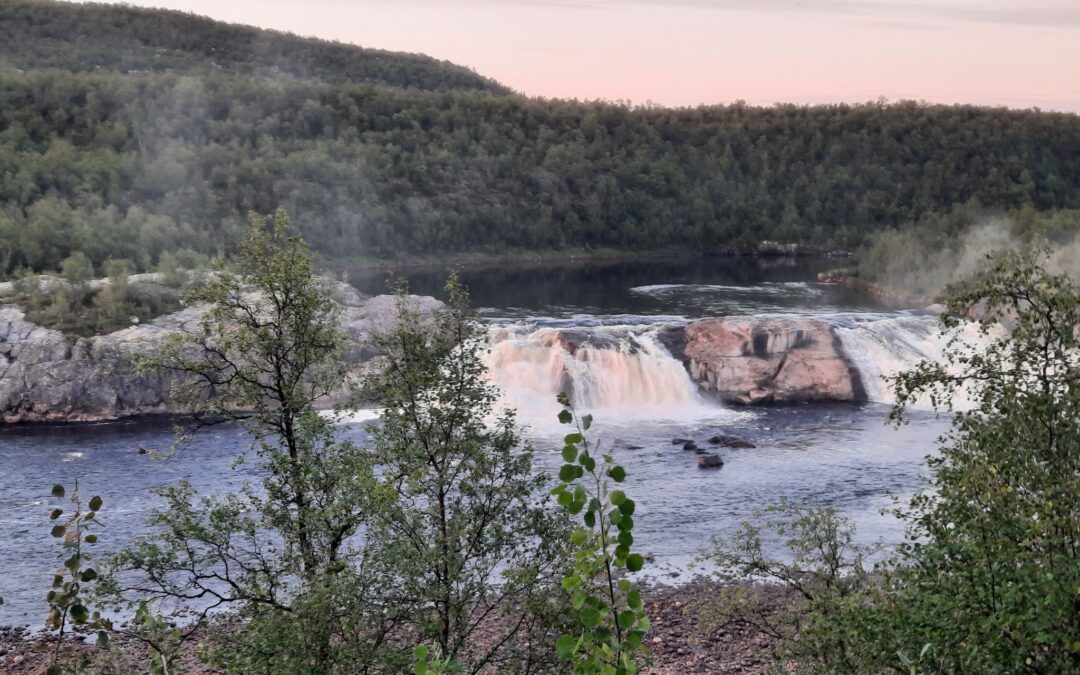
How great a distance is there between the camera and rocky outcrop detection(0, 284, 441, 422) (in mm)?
39250

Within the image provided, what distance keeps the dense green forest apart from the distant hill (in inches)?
32.4

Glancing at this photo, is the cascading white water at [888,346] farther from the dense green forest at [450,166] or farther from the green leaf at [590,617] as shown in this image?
the green leaf at [590,617]

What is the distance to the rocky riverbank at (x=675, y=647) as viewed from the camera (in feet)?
66.6

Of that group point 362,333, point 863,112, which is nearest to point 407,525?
point 362,333

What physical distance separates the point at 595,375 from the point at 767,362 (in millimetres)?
7037

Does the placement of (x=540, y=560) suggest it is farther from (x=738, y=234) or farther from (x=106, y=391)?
(x=738, y=234)

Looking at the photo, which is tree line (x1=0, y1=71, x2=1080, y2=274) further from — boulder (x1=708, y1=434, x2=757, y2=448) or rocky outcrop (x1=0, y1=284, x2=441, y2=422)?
boulder (x1=708, y1=434, x2=757, y2=448)

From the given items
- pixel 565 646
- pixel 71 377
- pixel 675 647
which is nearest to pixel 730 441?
pixel 675 647

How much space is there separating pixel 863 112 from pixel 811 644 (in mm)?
116175

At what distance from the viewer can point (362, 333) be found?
45.8m

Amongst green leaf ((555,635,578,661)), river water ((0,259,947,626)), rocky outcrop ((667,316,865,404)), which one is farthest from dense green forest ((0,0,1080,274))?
green leaf ((555,635,578,661))

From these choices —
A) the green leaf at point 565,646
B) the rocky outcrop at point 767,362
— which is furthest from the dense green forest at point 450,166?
the green leaf at point 565,646

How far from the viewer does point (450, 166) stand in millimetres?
97750

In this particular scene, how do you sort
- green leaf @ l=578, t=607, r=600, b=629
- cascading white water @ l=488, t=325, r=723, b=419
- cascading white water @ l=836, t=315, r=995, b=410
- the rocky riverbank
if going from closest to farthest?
green leaf @ l=578, t=607, r=600, b=629 < the rocky riverbank < cascading white water @ l=488, t=325, r=723, b=419 < cascading white water @ l=836, t=315, r=995, b=410
